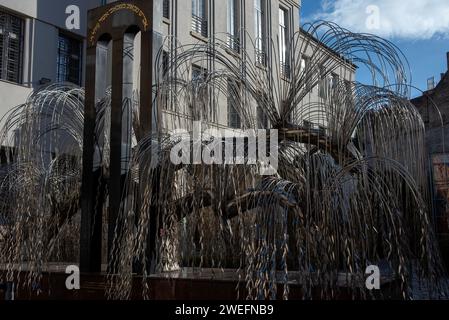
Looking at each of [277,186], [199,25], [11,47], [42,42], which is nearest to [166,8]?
[199,25]

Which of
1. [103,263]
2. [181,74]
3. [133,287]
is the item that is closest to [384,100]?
[181,74]

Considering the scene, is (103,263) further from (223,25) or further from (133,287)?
(223,25)

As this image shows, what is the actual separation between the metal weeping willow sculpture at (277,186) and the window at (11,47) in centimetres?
654

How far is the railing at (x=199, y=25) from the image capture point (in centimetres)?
1778

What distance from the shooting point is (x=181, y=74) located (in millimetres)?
6582

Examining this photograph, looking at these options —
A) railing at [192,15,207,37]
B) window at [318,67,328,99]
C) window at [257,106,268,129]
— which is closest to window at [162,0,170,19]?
railing at [192,15,207,37]

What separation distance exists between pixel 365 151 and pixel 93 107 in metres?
3.84

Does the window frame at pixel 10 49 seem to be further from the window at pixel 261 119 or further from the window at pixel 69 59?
the window at pixel 261 119

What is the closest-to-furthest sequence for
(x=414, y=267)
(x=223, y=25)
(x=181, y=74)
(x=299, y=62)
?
(x=414, y=267), (x=299, y=62), (x=181, y=74), (x=223, y=25)

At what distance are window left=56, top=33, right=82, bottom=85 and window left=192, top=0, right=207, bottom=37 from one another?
4548 millimetres

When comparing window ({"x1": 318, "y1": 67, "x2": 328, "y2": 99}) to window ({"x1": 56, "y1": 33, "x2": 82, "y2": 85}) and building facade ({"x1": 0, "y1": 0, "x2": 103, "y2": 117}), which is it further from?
window ({"x1": 56, "y1": 33, "x2": 82, "y2": 85})

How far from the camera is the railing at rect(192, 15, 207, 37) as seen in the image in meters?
17.8
